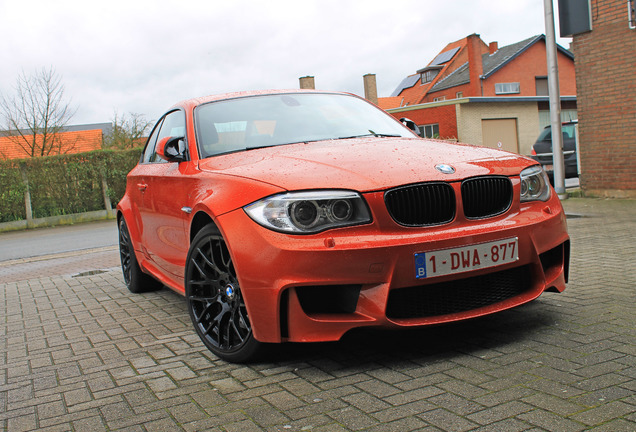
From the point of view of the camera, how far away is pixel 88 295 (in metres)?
6.30

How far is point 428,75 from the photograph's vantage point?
197ft

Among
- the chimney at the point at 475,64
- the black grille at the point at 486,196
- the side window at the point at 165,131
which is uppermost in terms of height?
the chimney at the point at 475,64

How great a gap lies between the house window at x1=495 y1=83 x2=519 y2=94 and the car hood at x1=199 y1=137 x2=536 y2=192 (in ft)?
152

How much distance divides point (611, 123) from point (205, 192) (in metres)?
10.2

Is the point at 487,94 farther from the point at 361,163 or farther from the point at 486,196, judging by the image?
the point at 361,163

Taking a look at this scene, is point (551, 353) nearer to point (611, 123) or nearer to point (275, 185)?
point (275, 185)

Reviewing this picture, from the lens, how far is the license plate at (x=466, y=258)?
3121 millimetres

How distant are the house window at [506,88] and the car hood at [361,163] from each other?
46.2 m

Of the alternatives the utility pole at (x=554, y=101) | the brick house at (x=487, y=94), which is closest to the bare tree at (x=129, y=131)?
the brick house at (x=487, y=94)

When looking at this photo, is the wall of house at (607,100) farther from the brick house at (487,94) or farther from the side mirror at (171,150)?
the brick house at (487,94)

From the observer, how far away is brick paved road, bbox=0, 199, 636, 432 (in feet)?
8.66

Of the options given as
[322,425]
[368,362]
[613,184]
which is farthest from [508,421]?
[613,184]

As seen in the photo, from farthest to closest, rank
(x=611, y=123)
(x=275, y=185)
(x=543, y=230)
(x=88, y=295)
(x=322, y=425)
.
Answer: (x=611, y=123) → (x=88, y=295) → (x=543, y=230) → (x=275, y=185) → (x=322, y=425)

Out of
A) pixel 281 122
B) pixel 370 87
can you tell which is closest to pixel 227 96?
pixel 281 122
